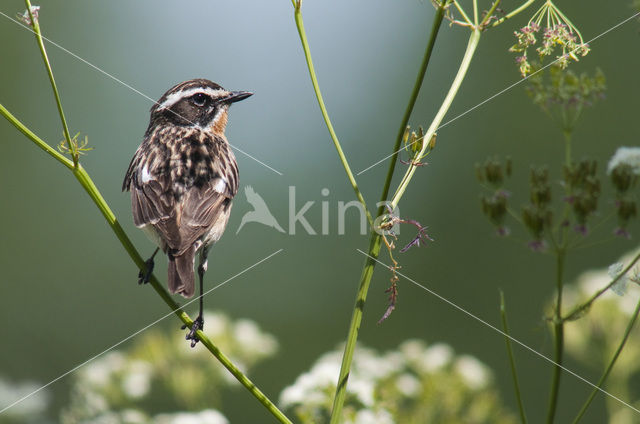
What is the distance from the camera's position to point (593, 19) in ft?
41.5

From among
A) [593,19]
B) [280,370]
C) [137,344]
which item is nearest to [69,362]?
[280,370]

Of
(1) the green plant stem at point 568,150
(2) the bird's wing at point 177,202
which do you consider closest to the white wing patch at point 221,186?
(2) the bird's wing at point 177,202

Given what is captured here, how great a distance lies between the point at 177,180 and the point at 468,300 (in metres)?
8.67

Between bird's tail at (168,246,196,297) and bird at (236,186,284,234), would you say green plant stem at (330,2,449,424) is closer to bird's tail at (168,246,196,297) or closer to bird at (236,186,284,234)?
bird's tail at (168,246,196,297)

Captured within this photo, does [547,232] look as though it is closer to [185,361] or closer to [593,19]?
[185,361]

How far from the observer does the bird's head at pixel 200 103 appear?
479cm

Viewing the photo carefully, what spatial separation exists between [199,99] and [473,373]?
2.61m

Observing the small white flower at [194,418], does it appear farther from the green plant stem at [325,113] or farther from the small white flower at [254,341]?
the green plant stem at [325,113]

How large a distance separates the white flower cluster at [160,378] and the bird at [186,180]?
0.52 ft

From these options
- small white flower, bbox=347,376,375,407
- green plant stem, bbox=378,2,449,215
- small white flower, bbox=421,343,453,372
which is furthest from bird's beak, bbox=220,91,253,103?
green plant stem, bbox=378,2,449,215

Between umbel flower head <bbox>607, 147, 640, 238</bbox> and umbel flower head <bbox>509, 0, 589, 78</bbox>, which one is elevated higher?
umbel flower head <bbox>509, 0, 589, 78</bbox>

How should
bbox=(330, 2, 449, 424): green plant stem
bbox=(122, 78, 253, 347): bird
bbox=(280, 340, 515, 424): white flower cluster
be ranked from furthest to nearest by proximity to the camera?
1. bbox=(122, 78, 253, 347): bird
2. bbox=(280, 340, 515, 424): white flower cluster
3. bbox=(330, 2, 449, 424): green plant stem

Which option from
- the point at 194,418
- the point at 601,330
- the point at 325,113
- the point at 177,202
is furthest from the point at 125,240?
the point at 601,330

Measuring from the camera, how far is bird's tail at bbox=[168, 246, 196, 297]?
341 cm
